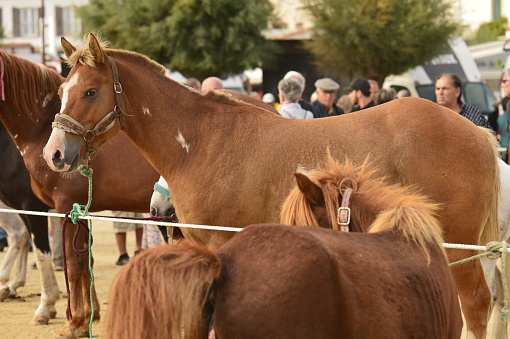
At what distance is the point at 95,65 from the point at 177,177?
80 cm

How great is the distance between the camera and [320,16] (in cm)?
2373

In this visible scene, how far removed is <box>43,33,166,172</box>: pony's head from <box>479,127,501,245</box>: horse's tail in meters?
2.18

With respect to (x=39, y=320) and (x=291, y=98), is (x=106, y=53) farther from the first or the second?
(x=291, y=98)

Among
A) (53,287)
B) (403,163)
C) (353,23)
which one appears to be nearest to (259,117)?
(403,163)

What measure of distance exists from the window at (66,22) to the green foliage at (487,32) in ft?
83.5

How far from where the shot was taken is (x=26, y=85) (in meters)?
6.37

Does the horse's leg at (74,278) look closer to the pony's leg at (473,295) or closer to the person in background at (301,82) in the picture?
the person in background at (301,82)

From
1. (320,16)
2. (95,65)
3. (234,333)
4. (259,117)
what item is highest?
(320,16)

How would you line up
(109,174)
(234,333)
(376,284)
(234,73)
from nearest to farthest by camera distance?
(234,333), (376,284), (109,174), (234,73)

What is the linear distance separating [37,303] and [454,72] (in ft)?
54.4

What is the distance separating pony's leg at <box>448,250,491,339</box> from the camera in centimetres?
465

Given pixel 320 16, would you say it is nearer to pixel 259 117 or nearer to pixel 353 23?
pixel 353 23

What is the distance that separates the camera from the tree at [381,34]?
22406 millimetres

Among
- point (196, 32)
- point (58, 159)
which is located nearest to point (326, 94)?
point (58, 159)
